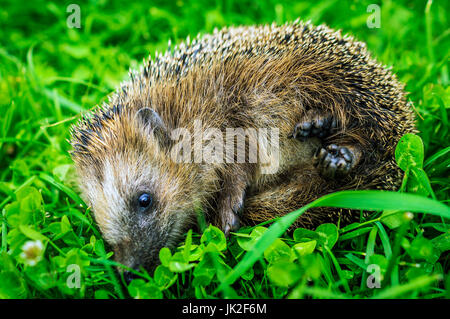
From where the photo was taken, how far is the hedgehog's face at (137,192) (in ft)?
10.5

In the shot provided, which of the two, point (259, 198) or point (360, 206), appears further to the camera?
point (259, 198)

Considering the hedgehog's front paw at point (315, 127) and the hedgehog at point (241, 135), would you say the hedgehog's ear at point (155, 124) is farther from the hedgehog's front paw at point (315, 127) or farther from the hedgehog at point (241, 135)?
the hedgehog's front paw at point (315, 127)

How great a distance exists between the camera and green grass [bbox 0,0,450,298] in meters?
2.71

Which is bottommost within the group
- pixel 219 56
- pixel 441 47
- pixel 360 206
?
pixel 360 206

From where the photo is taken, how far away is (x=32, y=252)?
8.80 ft

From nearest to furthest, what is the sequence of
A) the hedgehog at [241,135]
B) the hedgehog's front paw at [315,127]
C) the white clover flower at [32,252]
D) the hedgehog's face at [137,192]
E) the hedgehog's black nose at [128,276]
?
the white clover flower at [32,252], the hedgehog's black nose at [128,276], the hedgehog's face at [137,192], the hedgehog at [241,135], the hedgehog's front paw at [315,127]

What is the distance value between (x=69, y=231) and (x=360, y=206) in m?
2.26

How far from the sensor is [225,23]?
5555mm

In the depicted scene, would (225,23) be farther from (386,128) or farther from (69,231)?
(69,231)

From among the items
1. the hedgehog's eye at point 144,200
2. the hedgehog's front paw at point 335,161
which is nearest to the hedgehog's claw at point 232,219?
the hedgehog's eye at point 144,200

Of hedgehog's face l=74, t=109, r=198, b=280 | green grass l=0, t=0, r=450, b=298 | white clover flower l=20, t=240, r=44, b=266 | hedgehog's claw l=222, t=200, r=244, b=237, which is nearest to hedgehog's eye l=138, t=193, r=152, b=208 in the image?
hedgehog's face l=74, t=109, r=198, b=280

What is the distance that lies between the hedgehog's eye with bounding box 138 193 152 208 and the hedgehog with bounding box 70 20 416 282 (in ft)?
0.04

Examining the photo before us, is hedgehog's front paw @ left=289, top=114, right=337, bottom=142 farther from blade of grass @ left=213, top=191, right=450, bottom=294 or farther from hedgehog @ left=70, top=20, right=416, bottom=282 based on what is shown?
blade of grass @ left=213, top=191, right=450, bottom=294
